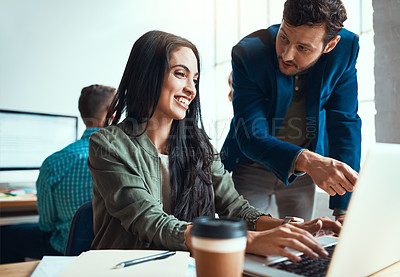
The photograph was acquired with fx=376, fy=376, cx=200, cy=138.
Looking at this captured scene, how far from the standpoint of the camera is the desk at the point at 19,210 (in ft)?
6.76

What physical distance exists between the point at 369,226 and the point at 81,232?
77 centimetres

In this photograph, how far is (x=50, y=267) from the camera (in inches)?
24.4

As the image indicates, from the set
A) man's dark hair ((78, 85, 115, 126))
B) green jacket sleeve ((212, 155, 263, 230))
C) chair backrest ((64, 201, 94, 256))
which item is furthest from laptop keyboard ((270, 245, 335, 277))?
man's dark hair ((78, 85, 115, 126))

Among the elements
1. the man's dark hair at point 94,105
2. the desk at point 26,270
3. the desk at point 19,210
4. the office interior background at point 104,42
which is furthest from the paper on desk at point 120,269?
the office interior background at point 104,42

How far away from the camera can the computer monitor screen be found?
9.64 feet

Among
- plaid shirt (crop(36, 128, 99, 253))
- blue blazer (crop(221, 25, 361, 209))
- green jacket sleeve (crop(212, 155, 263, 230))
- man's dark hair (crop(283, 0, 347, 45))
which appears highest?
man's dark hair (crop(283, 0, 347, 45))

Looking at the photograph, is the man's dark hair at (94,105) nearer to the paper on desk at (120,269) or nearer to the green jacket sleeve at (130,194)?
the green jacket sleeve at (130,194)

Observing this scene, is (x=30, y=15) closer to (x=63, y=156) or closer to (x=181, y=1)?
(x=181, y=1)

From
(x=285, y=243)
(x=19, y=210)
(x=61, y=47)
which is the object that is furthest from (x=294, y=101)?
(x=61, y=47)

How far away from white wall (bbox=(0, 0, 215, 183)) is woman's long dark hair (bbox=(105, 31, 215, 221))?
2.52 meters

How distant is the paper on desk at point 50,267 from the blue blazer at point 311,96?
0.77 metres

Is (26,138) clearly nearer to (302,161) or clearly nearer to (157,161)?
(157,161)

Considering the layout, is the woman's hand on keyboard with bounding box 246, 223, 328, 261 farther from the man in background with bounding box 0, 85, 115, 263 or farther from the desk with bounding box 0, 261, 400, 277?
the man in background with bounding box 0, 85, 115, 263

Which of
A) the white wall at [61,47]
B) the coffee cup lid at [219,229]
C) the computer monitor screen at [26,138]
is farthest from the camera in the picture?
the white wall at [61,47]
